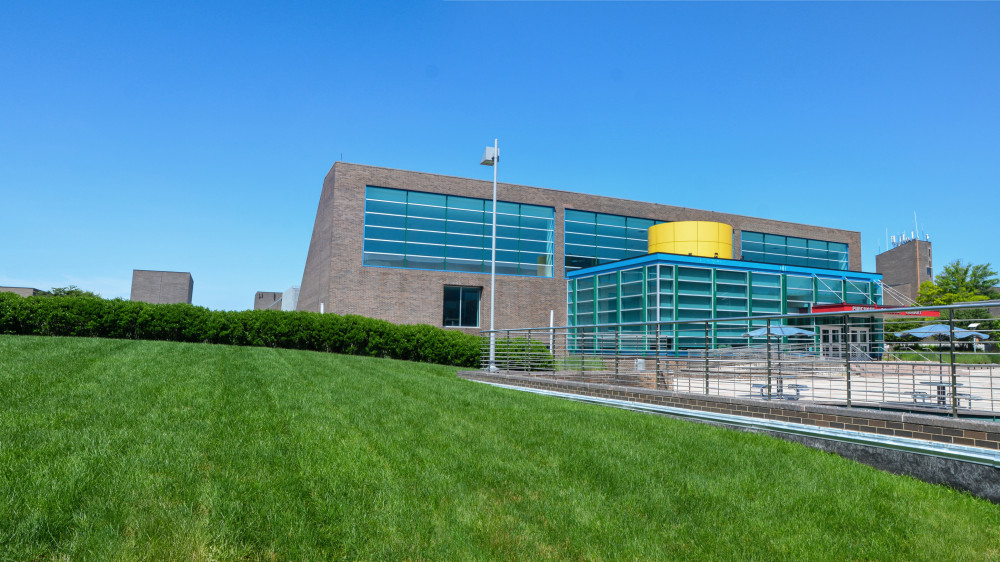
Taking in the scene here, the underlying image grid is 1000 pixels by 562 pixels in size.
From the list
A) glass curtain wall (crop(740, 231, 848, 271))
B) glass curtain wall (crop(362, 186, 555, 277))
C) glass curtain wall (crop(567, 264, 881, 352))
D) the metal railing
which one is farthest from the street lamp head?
glass curtain wall (crop(740, 231, 848, 271))

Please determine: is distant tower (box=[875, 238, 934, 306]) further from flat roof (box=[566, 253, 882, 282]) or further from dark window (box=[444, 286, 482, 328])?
dark window (box=[444, 286, 482, 328])

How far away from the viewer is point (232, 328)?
2122 cm

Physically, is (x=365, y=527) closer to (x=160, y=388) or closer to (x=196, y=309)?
(x=160, y=388)

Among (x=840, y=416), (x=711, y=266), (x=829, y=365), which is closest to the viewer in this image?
(x=840, y=416)

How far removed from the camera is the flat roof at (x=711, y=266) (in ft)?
89.5

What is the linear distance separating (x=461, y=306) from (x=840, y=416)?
24.8m

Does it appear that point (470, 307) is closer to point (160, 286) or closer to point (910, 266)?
point (160, 286)

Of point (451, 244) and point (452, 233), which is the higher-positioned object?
point (452, 233)

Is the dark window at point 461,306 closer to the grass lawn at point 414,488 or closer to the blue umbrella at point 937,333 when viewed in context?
the blue umbrella at point 937,333

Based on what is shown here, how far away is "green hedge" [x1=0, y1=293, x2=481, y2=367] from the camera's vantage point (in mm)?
19656

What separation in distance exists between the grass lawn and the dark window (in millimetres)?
22985

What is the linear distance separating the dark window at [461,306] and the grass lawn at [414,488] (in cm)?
2298

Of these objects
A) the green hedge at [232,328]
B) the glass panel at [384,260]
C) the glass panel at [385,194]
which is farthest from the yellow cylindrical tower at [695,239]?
the glass panel at [385,194]

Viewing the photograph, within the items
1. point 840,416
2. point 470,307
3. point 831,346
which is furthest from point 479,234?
point 840,416
